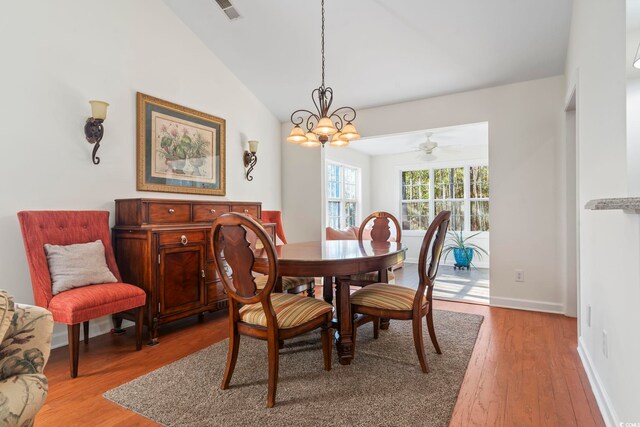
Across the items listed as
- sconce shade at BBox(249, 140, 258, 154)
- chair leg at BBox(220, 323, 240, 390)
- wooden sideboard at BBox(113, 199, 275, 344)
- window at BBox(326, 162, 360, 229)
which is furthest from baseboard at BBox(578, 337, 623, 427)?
window at BBox(326, 162, 360, 229)

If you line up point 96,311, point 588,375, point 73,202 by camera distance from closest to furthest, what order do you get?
point 588,375 → point 96,311 → point 73,202

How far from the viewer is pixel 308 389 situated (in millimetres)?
1883

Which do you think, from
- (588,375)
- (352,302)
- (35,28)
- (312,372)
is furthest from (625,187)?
(35,28)

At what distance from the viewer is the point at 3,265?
234cm

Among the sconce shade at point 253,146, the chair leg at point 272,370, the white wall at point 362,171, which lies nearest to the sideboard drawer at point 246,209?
the sconce shade at point 253,146

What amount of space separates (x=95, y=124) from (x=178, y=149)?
845 millimetres

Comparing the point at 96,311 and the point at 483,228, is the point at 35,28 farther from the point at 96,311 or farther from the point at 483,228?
the point at 483,228

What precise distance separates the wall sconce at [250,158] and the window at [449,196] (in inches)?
159

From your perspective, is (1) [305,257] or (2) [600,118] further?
(1) [305,257]

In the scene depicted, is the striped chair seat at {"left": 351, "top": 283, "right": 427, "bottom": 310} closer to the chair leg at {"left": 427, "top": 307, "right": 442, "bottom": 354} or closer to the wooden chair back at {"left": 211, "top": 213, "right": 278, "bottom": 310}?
the chair leg at {"left": 427, "top": 307, "right": 442, "bottom": 354}

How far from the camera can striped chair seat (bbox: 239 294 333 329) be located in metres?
1.81

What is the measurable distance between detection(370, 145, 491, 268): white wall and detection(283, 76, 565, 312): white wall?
2.88 metres

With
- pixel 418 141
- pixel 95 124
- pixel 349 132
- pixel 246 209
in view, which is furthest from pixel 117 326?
pixel 418 141

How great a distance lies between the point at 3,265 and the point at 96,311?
804 mm
